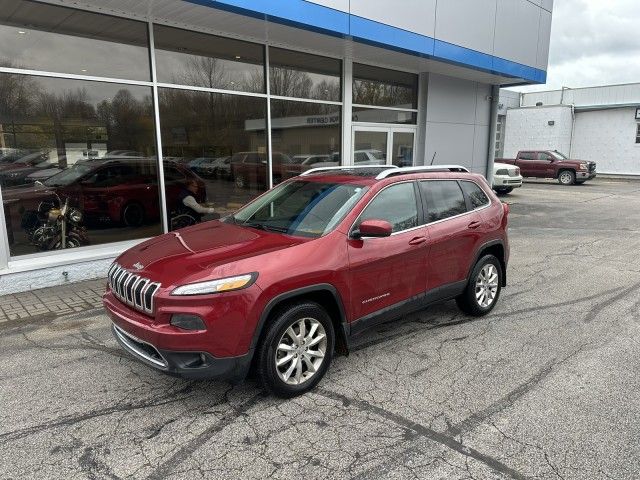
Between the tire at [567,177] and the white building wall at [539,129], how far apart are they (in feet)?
25.6

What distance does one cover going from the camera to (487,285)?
17.8 feet

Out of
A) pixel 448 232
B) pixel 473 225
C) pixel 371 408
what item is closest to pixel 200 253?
pixel 371 408

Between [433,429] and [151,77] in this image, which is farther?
[151,77]

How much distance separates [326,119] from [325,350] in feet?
25.4

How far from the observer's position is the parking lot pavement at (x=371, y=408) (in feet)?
9.41

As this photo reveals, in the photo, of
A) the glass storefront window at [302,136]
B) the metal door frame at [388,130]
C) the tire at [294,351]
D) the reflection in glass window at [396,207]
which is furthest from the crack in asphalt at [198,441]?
the metal door frame at [388,130]

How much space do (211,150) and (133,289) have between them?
5719 millimetres

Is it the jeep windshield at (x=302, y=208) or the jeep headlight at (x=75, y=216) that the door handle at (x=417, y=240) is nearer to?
the jeep windshield at (x=302, y=208)

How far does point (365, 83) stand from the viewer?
11.1 m

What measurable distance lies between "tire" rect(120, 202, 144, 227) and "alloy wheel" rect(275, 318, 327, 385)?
5.31m

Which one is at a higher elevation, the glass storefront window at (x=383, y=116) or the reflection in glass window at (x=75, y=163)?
the glass storefront window at (x=383, y=116)

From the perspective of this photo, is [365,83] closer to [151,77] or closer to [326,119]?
[326,119]

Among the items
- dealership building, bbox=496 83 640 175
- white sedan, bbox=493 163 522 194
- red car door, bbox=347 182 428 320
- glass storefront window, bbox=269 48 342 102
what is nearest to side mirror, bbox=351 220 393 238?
red car door, bbox=347 182 428 320

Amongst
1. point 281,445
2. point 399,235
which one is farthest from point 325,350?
point 399,235
